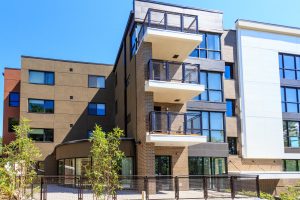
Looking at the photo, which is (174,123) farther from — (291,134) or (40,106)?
(40,106)

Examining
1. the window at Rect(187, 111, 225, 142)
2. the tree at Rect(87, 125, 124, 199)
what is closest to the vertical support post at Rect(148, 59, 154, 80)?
the tree at Rect(87, 125, 124, 199)

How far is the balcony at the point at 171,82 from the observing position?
20.6m

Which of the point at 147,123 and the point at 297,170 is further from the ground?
the point at 147,123

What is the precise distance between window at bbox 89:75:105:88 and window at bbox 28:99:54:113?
13.0 ft

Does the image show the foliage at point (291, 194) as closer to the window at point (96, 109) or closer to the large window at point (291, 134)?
the large window at point (291, 134)

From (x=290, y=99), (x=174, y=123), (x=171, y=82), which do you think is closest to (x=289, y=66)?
(x=290, y=99)

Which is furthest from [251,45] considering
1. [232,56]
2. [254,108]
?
[254,108]

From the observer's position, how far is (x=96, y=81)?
33531 millimetres

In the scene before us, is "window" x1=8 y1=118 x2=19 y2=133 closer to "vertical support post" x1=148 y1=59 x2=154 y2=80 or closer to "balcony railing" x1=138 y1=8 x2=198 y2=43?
"balcony railing" x1=138 y1=8 x2=198 y2=43

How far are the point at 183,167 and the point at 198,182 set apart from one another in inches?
97.4

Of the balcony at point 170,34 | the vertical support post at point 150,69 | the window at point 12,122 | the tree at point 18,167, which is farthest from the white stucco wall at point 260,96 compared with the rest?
the window at point 12,122

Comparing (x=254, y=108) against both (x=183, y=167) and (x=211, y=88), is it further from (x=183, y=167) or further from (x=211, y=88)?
(x=183, y=167)

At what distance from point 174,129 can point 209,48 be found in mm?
7740

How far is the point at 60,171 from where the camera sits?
26.9m
